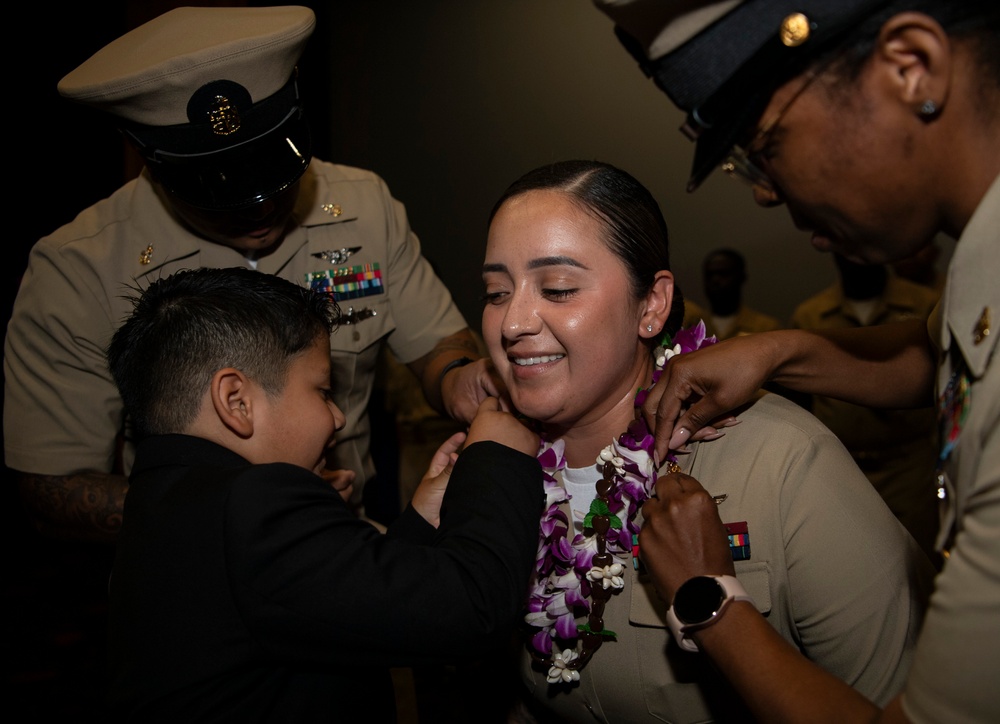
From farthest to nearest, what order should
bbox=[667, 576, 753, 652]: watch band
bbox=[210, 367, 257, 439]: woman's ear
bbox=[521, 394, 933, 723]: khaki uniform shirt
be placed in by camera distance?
1. bbox=[210, 367, 257, 439]: woman's ear
2. bbox=[521, 394, 933, 723]: khaki uniform shirt
3. bbox=[667, 576, 753, 652]: watch band

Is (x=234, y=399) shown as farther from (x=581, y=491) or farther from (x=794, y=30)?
(x=794, y=30)

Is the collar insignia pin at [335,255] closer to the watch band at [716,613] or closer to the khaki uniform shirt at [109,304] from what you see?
the khaki uniform shirt at [109,304]

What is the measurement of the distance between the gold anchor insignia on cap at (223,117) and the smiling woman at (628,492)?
2.45ft

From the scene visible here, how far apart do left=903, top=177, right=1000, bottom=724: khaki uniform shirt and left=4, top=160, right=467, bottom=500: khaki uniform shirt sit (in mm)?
1756

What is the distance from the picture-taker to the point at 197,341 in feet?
5.00

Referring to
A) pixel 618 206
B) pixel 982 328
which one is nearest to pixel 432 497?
pixel 618 206

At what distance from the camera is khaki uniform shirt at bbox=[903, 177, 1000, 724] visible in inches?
33.2

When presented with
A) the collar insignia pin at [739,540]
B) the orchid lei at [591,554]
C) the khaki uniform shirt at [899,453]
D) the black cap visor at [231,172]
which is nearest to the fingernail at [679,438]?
the orchid lei at [591,554]

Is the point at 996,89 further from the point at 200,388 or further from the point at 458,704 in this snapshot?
the point at 458,704

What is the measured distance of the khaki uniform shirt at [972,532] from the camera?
843mm

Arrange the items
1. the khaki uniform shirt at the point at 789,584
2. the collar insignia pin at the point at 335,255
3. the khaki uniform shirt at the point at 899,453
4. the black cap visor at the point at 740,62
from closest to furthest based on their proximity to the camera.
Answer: the black cap visor at the point at 740,62
the khaki uniform shirt at the point at 789,584
the collar insignia pin at the point at 335,255
the khaki uniform shirt at the point at 899,453

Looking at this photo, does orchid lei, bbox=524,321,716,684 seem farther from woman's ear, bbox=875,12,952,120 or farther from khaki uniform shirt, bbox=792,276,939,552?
khaki uniform shirt, bbox=792,276,939,552

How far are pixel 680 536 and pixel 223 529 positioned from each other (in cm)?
74

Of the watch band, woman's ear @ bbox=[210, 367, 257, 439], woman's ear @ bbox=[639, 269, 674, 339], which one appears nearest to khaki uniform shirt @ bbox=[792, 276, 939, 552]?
woman's ear @ bbox=[639, 269, 674, 339]
